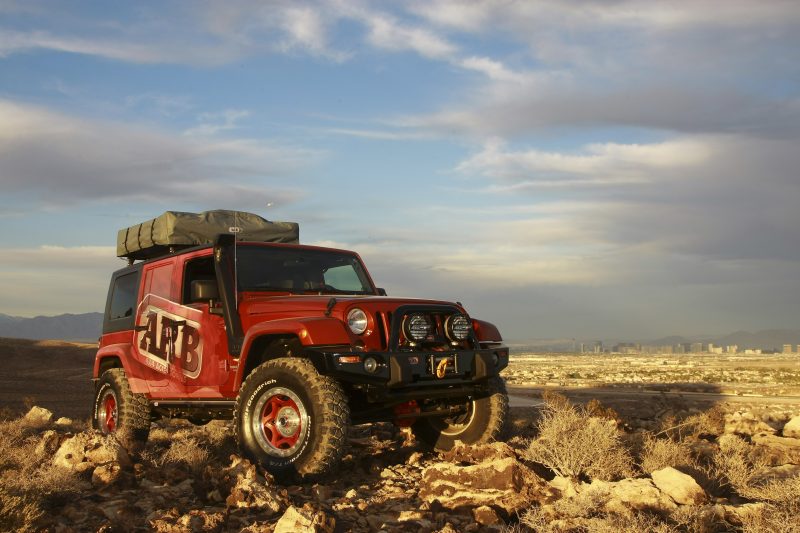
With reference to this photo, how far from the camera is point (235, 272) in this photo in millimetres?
8094

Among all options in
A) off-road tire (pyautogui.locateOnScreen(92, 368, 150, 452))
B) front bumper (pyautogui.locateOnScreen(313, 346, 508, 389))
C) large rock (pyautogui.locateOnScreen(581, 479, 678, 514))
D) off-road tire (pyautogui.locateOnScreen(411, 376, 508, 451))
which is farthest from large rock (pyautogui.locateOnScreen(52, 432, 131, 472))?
large rock (pyautogui.locateOnScreen(581, 479, 678, 514))

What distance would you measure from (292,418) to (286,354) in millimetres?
777

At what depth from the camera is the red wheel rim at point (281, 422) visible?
7098 millimetres

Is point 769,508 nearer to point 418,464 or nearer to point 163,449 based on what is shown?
point 418,464

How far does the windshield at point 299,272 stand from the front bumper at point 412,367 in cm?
177

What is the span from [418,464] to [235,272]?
2.69 m

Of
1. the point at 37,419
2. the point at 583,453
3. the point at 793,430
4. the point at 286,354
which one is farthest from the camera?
the point at 37,419

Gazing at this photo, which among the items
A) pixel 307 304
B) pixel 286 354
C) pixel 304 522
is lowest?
pixel 304 522

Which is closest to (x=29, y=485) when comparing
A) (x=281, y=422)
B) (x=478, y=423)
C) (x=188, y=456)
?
(x=188, y=456)

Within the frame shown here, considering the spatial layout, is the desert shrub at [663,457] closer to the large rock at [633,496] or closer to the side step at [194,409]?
the large rock at [633,496]

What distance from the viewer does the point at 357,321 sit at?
7.24 meters

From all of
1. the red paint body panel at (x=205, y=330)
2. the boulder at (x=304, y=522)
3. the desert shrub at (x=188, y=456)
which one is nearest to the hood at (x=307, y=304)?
the red paint body panel at (x=205, y=330)

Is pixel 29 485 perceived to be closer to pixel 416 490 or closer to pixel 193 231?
pixel 416 490

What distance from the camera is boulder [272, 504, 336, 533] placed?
4.98 meters
